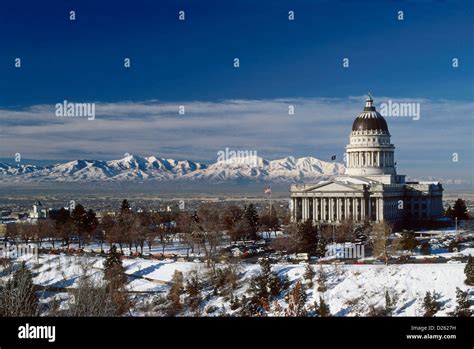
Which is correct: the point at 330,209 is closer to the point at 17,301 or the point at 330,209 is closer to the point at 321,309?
the point at 321,309

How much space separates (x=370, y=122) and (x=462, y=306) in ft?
177

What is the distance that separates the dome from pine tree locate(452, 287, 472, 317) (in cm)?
5221

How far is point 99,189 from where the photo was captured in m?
183

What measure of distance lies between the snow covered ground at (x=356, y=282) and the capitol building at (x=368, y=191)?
26077 mm

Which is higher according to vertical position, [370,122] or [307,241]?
[370,122]

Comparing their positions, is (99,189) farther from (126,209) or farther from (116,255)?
(116,255)

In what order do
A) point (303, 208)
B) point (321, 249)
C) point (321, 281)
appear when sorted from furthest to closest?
point (303, 208), point (321, 249), point (321, 281)

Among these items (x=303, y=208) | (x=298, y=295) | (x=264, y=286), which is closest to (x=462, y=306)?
(x=298, y=295)

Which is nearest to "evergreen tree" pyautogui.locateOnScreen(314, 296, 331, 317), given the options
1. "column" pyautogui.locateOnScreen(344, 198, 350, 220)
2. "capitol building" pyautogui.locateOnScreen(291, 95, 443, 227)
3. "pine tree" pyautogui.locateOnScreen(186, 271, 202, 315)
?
"pine tree" pyautogui.locateOnScreen(186, 271, 202, 315)

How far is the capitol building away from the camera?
72438 millimetres

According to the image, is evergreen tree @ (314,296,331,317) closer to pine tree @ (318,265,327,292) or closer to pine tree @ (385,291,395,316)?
pine tree @ (318,265,327,292)

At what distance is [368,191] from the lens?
238 ft

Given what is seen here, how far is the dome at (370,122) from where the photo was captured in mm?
82188
